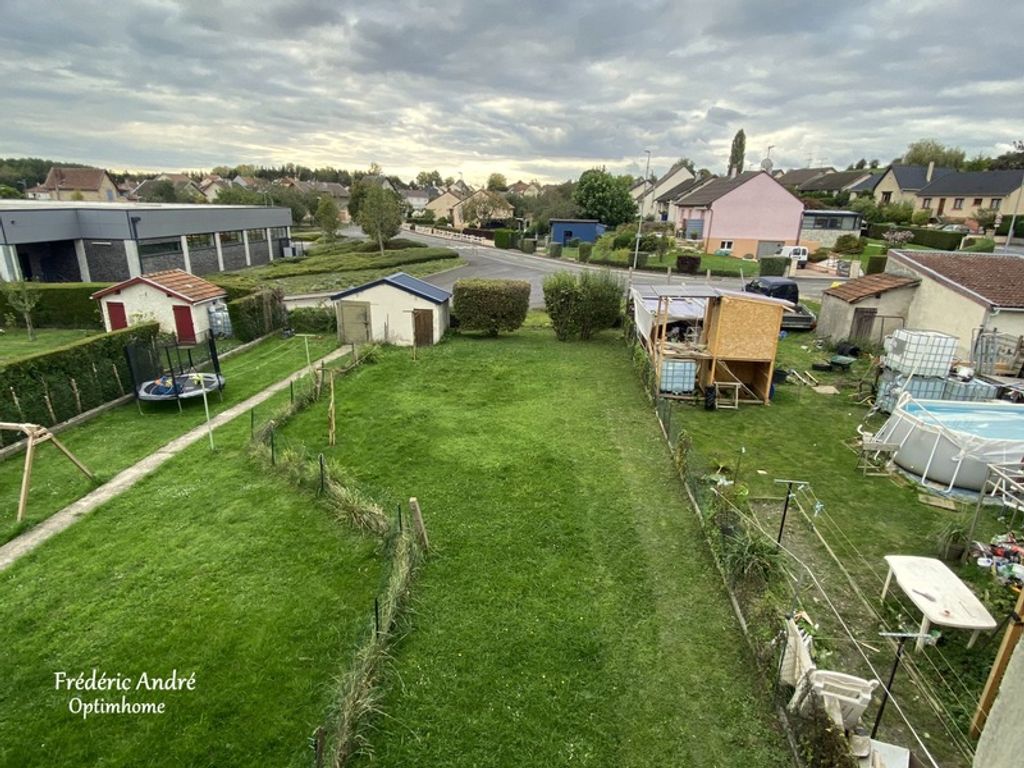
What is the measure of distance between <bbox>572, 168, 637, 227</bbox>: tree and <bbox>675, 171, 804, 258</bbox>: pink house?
17.6 m

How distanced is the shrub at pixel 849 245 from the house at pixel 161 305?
181 feet

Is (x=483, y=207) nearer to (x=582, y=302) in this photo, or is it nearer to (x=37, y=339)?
(x=582, y=302)

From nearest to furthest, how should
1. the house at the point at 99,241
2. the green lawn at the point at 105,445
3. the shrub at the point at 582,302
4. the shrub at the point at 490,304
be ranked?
the green lawn at the point at 105,445
the shrub at the point at 582,302
the shrub at the point at 490,304
the house at the point at 99,241

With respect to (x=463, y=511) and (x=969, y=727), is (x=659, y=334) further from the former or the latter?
(x=969, y=727)

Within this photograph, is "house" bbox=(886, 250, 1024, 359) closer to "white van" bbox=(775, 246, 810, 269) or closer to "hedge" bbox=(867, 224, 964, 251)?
"white van" bbox=(775, 246, 810, 269)

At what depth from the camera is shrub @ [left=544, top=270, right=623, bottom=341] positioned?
26.8 metres

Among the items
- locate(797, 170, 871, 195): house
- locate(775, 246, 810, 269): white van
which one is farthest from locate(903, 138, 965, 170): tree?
locate(775, 246, 810, 269): white van

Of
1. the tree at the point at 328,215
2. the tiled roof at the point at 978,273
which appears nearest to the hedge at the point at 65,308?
the tiled roof at the point at 978,273

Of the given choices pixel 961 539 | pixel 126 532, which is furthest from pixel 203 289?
pixel 961 539

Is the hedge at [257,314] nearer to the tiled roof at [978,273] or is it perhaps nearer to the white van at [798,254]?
the tiled roof at [978,273]

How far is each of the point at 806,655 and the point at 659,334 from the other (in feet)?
52.9

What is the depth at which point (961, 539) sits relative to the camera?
10.1 m

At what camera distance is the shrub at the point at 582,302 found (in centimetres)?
2678

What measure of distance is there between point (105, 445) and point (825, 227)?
6261 cm
